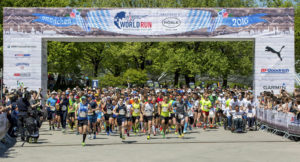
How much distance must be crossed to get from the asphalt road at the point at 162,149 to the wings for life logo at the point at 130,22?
7.92 metres

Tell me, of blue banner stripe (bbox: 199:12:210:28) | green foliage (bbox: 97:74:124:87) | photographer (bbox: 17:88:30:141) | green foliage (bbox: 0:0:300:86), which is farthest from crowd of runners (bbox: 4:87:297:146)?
green foliage (bbox: 0:0:300:86)

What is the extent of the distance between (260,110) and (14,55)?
1430 centimetres

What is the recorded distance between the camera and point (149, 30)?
962 inches

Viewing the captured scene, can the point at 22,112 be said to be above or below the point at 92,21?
below

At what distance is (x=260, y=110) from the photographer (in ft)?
72.3

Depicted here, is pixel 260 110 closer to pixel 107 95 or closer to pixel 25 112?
pixel 107 95

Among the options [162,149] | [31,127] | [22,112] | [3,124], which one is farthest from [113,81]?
[162,149]

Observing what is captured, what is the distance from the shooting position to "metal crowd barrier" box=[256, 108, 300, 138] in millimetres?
16547

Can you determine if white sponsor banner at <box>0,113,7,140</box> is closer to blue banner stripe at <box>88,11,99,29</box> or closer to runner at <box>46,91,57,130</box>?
runner at <box>46,91,57,130</box>

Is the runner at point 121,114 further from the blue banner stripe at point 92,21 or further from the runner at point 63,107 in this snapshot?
the blue banner stripe at point 92,21

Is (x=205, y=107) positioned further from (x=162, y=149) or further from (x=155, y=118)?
(x=162, y=149)

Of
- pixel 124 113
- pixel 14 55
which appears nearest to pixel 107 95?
pixel 124 113

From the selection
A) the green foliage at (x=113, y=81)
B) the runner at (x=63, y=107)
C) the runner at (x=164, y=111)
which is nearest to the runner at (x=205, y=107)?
the runner at (x=164, y=111)

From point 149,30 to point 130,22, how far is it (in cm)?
121
